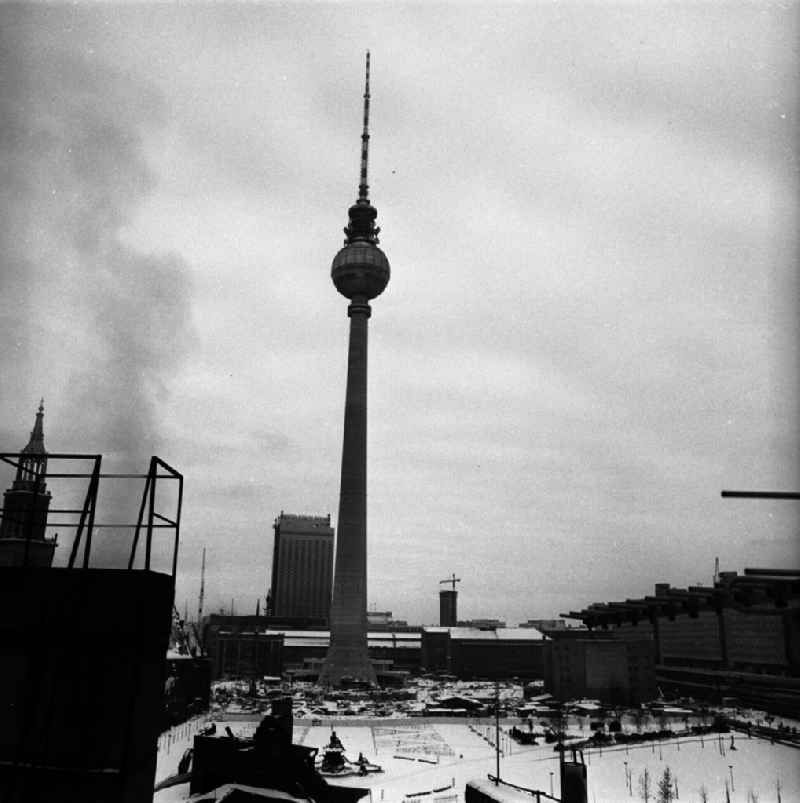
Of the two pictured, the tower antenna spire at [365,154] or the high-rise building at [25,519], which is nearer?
the high-rise building at [25,519]

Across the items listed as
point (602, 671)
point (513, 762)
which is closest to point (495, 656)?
point (602, 671)

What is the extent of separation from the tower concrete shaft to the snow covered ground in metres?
40.7

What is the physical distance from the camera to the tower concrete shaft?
10188 centimetres

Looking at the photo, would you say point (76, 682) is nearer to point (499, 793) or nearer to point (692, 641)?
point (499, 793)

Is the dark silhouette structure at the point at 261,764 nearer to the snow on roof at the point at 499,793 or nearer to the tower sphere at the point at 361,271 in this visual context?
the snow on roof at the point at 499,793

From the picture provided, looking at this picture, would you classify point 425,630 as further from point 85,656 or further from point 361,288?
point 85,656

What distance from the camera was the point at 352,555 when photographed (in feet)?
339

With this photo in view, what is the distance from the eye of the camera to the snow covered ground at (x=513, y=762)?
120 feet

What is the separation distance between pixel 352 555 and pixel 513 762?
60.2m

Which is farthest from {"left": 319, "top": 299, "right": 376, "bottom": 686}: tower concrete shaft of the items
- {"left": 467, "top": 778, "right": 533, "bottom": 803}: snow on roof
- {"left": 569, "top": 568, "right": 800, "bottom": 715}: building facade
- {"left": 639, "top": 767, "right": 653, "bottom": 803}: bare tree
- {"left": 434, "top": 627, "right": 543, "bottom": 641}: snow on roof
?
{"left": 467, "top": 778, "right": 533, "bottom": 803}: snow on roof

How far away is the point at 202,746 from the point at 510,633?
118230 millimetres

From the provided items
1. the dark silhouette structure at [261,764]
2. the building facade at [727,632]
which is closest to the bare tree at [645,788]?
the building facade at [727,632]

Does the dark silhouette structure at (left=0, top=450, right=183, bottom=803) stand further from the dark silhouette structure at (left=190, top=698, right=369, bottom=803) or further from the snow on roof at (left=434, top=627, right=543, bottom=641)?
the snow on roof at (left=434, top=627, right=543, bottom=641)

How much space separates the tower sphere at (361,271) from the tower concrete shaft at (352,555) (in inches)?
640
